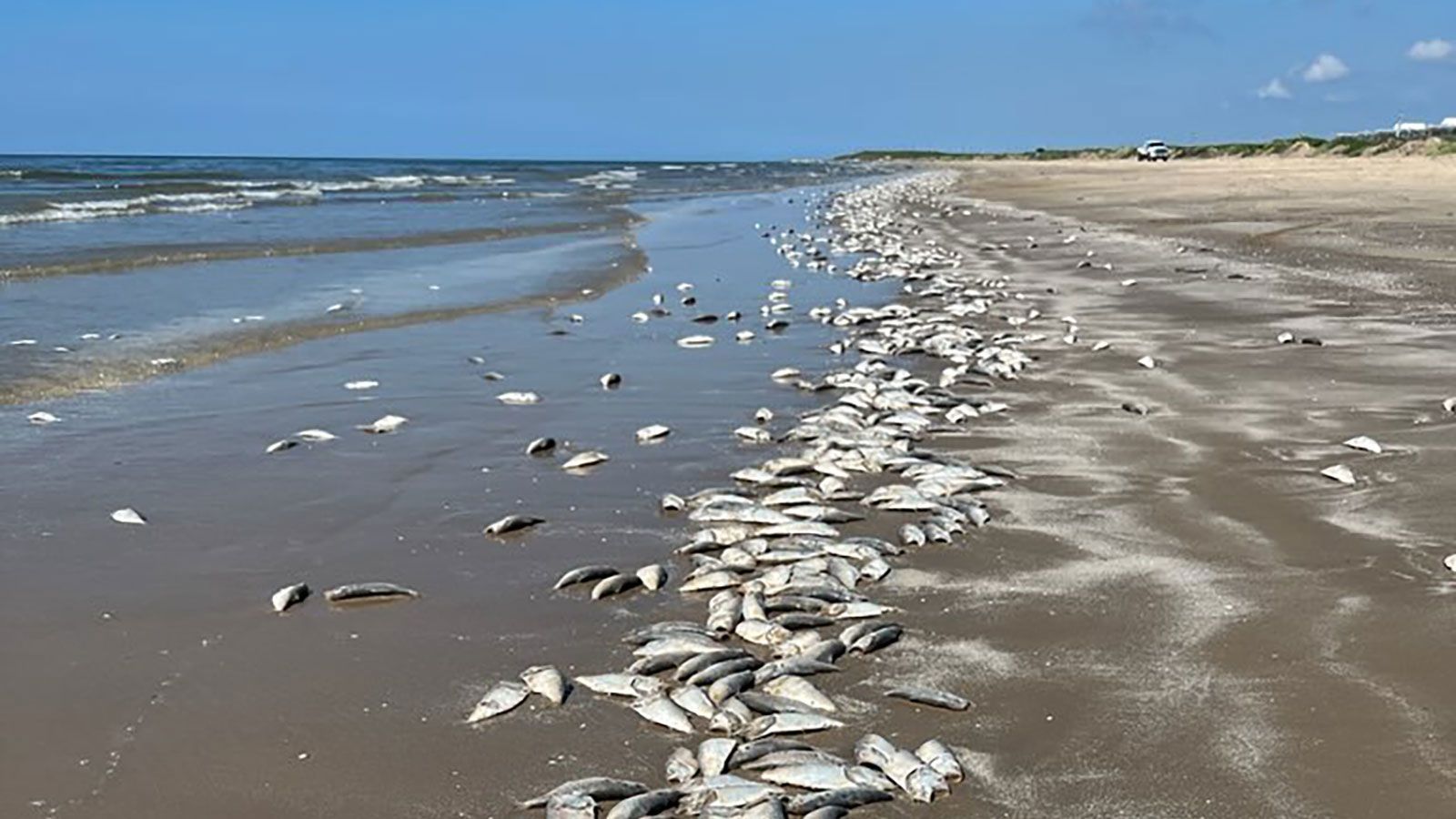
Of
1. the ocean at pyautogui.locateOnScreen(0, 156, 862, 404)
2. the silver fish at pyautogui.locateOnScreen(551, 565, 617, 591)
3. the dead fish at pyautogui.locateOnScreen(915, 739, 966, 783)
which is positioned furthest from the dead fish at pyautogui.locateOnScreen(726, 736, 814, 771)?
the ocean at pyautogui.locateOnScreen(0, 156, 862, 404)

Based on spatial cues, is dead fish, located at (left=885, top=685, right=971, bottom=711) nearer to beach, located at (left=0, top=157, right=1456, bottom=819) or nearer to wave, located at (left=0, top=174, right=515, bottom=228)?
beach, located at (left=0, top=157, right=1456, bottom=819)

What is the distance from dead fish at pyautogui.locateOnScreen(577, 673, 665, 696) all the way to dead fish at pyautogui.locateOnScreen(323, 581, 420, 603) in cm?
131

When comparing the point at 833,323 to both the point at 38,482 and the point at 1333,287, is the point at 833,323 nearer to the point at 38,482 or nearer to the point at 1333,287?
the point at 1333,287

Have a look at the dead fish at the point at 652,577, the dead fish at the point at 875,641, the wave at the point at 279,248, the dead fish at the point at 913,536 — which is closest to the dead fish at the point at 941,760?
the dead fish at the point at 875,641

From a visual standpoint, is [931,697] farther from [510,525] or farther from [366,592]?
[510,525]

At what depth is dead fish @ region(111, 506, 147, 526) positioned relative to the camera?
663 centimetres

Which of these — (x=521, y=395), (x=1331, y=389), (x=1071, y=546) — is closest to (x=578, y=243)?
(x=521, y=395)

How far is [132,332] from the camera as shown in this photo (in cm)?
1314

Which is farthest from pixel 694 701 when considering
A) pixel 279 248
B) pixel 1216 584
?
pixel 279 248

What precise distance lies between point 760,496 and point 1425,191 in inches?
1296

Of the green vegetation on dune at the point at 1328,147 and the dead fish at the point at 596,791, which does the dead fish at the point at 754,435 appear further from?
the green vegetation on dune at the point at 1328,147

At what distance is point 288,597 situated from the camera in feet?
18.1

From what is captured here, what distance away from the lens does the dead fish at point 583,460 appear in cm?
789

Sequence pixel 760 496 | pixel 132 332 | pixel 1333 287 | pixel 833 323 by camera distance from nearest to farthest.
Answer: pixel 760 496, pixel 132 332, pixel 833 323, pixel 1333 287
